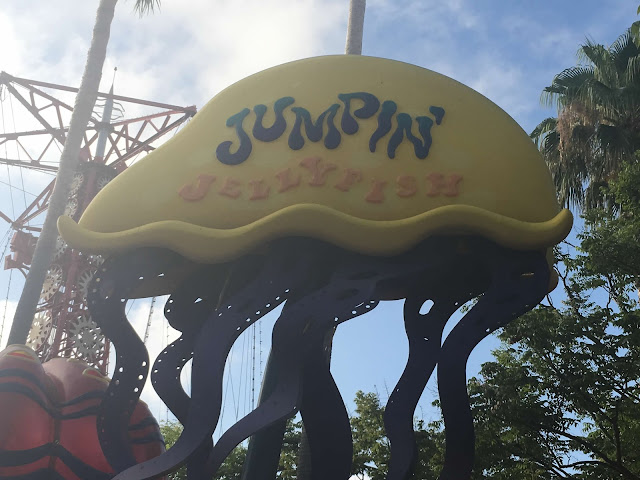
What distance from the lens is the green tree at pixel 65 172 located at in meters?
11.1

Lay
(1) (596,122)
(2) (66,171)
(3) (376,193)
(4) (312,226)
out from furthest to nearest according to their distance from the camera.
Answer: (1) (596,122), (2) (66,171), (3) (376,193), (4) (312,226)

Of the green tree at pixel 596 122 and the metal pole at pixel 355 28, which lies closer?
the metal pole at pixel 355 28

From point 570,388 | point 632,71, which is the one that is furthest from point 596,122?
point 570,388

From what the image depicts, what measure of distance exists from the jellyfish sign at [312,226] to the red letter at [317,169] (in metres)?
0.01

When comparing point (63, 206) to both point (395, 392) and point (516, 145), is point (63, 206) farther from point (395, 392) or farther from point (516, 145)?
point (516, 145)

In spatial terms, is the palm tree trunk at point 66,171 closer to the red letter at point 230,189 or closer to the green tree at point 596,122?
the red letter at point 230,189

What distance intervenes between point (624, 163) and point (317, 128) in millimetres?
10312

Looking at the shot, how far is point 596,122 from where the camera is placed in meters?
17.2

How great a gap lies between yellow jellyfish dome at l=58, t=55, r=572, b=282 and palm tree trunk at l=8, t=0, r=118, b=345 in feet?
16.7

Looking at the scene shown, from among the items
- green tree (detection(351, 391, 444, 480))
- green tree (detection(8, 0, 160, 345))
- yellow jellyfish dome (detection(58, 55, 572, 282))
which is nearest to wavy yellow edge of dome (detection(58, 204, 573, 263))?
yellow jellyfish dome (detection(58, 55, 572, 282))

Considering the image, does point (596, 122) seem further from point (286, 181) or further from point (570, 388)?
point (286, 181)

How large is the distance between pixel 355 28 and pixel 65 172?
17.5 feet

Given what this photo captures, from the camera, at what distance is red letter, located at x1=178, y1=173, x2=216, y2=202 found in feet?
21.2

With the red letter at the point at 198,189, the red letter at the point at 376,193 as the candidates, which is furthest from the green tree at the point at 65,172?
the red letter at the point at 376,193
